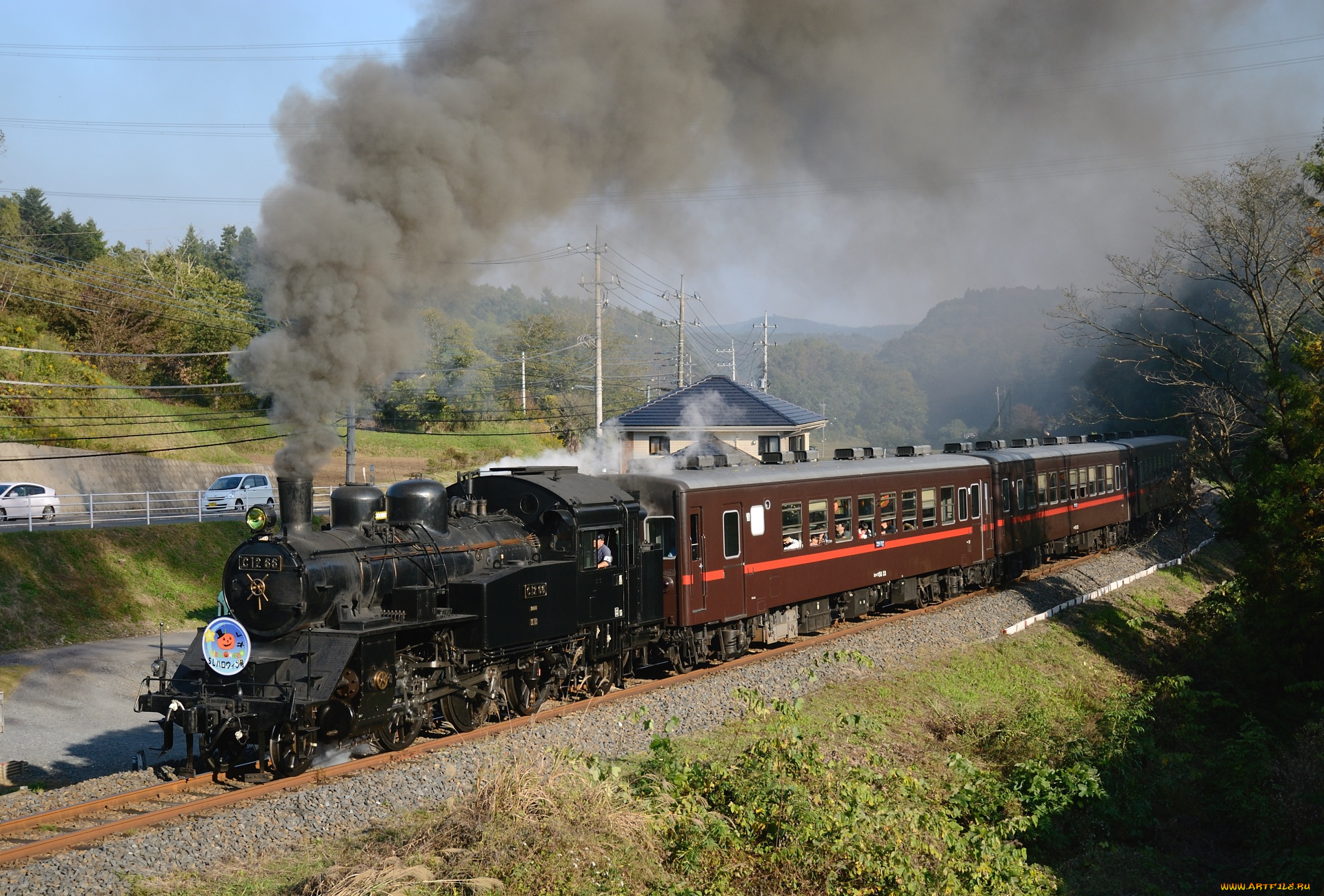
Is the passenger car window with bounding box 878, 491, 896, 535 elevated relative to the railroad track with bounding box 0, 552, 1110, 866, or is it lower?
elevated

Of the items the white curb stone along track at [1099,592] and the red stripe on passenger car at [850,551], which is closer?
the red stripe on passenger car at [850,551]

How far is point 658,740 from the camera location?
317 inches

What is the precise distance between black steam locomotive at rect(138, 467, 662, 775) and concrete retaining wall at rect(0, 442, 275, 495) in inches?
685

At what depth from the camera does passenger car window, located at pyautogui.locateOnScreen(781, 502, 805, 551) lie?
47.6ft

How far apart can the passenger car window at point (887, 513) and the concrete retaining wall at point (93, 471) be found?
673 inches

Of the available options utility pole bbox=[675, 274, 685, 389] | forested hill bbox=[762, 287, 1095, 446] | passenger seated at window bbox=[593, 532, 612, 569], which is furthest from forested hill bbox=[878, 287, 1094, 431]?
passenger seated at window bbox=[593, 532, 612, 569]

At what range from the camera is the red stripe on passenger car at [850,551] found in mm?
14148

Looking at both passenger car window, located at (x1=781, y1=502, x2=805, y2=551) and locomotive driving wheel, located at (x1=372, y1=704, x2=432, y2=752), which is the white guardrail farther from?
locomotive driving wheel, located at (x1=372, y1=704, x2=432, y2=752)

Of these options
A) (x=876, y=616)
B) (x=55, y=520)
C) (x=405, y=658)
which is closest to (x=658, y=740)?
(x=405, y=658)

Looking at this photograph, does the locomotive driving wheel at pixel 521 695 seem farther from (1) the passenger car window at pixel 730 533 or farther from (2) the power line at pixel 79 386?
(2) the power line at pixel 79 386

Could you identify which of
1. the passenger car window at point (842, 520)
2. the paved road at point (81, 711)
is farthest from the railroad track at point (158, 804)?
the passenger car window at point (842, 520)

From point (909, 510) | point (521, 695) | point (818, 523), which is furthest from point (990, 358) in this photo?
point (521, 695)

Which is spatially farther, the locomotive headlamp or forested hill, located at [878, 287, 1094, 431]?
forested hill, located at [878, 287, 1094, 431]

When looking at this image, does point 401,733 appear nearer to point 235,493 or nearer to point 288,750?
point 288,750
